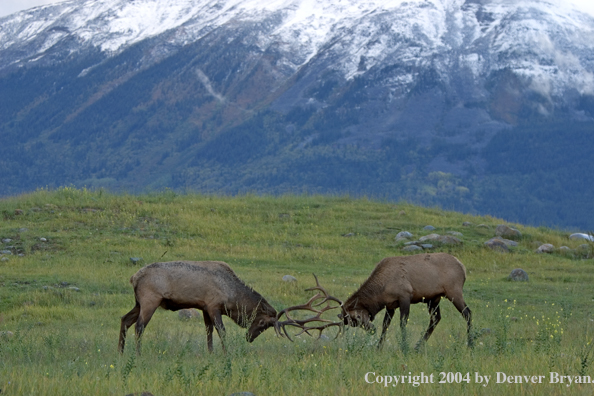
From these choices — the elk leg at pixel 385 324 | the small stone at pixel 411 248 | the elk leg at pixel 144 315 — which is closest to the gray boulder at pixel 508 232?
the small stone at pixel 411 248

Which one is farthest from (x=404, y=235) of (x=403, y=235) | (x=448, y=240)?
(x=448, y=240)

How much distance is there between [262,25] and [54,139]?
58862 millimetres

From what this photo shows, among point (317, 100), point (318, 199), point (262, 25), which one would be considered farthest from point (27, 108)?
point (318, 199)

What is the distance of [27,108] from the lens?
196 metres

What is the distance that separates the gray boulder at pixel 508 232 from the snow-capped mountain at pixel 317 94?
96501 millimetres

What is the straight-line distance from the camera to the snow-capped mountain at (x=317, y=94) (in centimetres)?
14550

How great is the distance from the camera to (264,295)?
55.6ft

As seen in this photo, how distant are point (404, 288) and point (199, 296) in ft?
11.0

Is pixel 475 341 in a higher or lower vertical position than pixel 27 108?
higher

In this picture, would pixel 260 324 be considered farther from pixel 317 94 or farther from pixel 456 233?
pixel 317 94

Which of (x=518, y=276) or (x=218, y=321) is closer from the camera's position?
(x=218, y=321)

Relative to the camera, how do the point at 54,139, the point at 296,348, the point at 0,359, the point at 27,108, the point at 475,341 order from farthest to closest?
the point at 27,108, the point at 54,139, the point at 475,341, the point at 296,348, the point at 0,359

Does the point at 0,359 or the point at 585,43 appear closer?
the point at 0,359

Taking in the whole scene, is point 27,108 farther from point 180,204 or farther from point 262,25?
point 180,204
